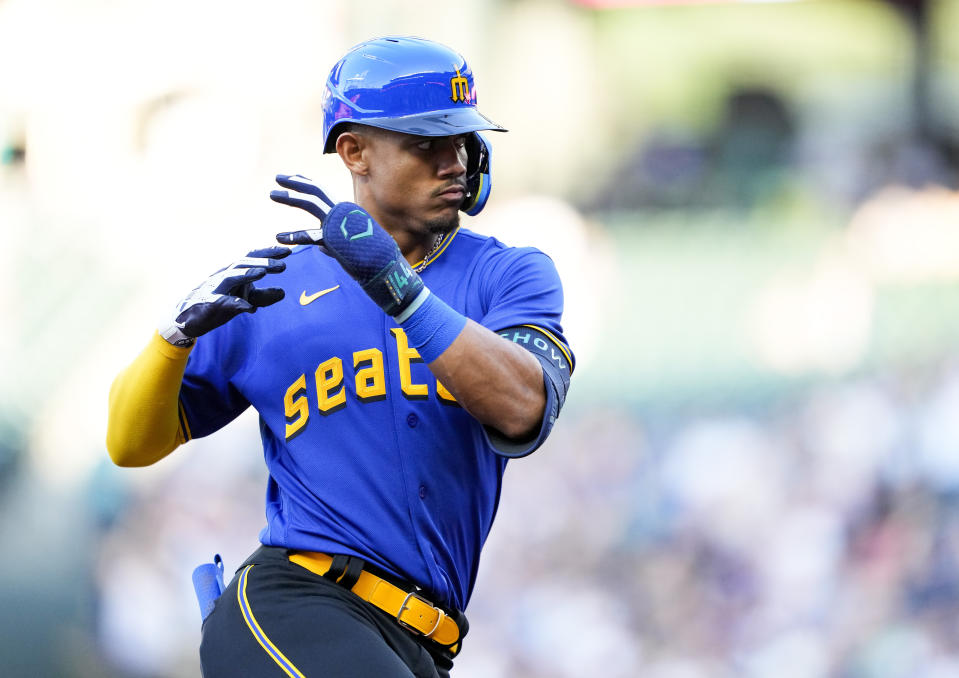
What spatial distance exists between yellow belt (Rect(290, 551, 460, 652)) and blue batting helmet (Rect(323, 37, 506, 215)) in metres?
0.87

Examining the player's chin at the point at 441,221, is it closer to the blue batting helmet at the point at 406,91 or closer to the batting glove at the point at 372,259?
the blue batting helmet at the point at 406,91

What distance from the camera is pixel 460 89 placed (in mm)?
2553

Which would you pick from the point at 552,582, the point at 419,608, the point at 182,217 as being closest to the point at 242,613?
the point at 419,608

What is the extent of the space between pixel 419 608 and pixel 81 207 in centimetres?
393

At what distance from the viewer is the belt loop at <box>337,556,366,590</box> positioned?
2.31m

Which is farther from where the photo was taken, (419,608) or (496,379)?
(419,608)

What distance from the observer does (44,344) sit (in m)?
5.68

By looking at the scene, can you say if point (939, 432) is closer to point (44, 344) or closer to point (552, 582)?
point (552, 582)

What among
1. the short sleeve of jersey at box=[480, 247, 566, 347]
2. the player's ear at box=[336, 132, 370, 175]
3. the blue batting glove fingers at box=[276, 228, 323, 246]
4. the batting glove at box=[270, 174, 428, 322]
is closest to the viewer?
the batting glove at box=[270, 174, 428, 322]

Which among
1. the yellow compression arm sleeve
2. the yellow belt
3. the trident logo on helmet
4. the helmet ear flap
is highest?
the trident logo on helmet

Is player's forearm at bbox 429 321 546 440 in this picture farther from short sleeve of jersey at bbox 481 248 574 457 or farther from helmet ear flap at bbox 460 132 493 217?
helmet ear flap at bbox 460 132 493 217

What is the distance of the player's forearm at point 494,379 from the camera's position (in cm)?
213

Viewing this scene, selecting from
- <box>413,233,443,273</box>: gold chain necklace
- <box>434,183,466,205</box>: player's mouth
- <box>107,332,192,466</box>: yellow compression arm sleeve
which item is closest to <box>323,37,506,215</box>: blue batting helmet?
<box>434,183,466,205</box>: player's mouth


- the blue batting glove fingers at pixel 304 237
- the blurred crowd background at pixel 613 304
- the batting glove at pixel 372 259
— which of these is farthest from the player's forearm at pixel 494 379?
the blurred crowd background at pixel 613 304
